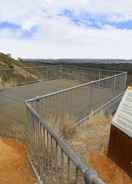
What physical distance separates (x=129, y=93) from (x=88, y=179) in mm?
4949

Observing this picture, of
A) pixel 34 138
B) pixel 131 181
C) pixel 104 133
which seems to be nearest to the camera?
pixel 34 138

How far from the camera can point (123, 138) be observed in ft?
18.2

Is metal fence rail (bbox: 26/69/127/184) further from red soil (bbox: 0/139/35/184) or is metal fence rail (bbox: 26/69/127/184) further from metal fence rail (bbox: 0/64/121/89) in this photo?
metal fence rail (bbox: 0/64/121/89)

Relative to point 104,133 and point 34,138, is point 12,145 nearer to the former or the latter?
point 34,138

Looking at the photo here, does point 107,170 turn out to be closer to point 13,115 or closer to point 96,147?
point 96,147

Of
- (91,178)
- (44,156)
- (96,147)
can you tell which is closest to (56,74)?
(96,147)

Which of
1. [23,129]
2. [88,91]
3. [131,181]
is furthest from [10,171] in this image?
[88,91]

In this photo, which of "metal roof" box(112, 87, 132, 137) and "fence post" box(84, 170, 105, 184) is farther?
"metal roof" box(112, 87, 132, 137)

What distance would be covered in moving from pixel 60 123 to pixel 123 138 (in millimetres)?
1704

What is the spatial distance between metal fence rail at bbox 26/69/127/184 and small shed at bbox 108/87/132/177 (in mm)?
1296

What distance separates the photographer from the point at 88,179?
1788 mm

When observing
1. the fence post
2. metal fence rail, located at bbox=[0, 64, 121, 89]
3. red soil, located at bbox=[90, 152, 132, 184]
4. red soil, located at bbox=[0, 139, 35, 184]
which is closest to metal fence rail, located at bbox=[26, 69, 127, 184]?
the fence post

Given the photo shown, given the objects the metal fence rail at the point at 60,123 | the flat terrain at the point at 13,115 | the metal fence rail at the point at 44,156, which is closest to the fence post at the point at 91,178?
the metal fence rail at the point at 60,123

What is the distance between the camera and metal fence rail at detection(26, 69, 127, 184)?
8.43 feet
